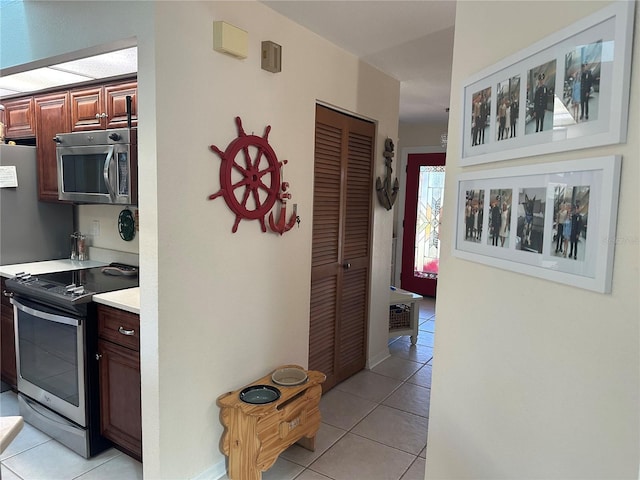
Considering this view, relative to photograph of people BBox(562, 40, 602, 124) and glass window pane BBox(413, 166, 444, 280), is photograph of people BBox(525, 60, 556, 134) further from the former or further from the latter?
glass window pane BBox(413, 166, 444, 280)

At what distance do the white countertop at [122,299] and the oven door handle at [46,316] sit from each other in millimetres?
170

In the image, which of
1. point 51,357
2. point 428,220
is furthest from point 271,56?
Result: point 428,220

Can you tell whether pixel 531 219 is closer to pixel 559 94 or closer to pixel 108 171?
pixel 559 94

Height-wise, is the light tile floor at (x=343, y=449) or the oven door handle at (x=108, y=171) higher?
the oven door handle at (x=108, y=171)

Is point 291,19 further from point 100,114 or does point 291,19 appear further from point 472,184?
point 472,184

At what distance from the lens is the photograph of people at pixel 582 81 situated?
3.09ft

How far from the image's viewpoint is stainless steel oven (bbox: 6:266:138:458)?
223cm

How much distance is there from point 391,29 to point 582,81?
172 cm

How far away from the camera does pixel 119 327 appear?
83.5 inches

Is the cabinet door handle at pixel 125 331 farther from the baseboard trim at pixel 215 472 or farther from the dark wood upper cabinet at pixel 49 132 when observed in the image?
the dark wood upper cabinet at pixel 49 132

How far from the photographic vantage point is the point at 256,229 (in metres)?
2.31

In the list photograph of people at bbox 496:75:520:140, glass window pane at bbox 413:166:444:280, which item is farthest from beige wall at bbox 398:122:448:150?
photograph of people at bbox 496:75:520:140

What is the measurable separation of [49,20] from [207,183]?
3.82 feet

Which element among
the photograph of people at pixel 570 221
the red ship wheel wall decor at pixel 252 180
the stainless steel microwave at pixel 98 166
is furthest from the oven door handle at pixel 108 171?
the photograph of people at pixel 570 221
